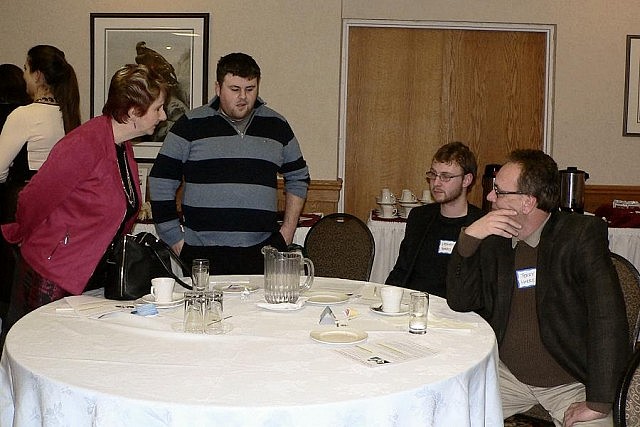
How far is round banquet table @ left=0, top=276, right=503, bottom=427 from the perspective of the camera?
164 centimetres

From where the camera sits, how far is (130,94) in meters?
2.77

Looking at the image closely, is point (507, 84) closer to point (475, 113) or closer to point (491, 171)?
point (475, 113)

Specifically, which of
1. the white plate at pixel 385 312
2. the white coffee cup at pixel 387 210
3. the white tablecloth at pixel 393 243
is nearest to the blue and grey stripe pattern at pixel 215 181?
the white plate at pixel 385 312

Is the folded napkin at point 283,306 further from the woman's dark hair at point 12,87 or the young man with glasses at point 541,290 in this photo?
the woman's dark hair at point 12,87

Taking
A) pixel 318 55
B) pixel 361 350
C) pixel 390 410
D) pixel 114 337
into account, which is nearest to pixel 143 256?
pixel 114 337

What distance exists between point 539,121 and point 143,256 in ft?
14.6

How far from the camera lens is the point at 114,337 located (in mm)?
2123

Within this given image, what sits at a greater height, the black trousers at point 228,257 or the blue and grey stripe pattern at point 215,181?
the blue and grey stripe pattern at point 215,181

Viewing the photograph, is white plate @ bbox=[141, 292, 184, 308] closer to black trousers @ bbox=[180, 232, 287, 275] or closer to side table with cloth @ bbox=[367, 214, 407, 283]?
black trousers @ bbox=[180, 232, 287, 275]

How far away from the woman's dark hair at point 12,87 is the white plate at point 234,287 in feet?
7.37

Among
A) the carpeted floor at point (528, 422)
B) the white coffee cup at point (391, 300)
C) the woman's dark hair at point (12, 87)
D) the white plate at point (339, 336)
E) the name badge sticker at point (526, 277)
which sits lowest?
the carpeted floor at point (528, 422)

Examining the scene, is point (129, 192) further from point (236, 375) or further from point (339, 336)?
point (236, 375)

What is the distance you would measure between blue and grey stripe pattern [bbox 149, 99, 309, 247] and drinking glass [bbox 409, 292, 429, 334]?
1.32 meters

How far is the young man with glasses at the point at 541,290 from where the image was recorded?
2.38 metres
